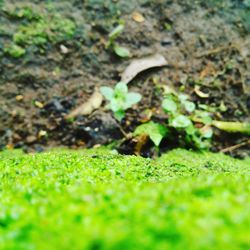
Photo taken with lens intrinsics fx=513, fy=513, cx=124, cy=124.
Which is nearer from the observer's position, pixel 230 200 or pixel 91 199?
pixel 230 200

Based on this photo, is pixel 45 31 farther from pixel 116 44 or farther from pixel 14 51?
pixel 116 44

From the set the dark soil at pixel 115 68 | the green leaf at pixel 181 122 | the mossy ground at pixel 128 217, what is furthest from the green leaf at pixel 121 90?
the mossy ground at pixel 128 217

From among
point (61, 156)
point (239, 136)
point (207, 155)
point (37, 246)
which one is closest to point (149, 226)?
point (37, 246)

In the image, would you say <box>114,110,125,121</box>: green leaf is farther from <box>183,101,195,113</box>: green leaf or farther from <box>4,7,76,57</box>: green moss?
<box>4,7,76,57</box>: green moss

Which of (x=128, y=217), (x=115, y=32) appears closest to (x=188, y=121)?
(x=115, y=32)

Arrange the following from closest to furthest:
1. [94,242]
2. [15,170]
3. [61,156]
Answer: [94,242] < [15,170] < [61,156]

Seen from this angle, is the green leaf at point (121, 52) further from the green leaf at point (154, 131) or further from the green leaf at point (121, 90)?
the green leaf at point (154, 131)

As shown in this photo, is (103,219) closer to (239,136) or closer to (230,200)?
(230,200)
